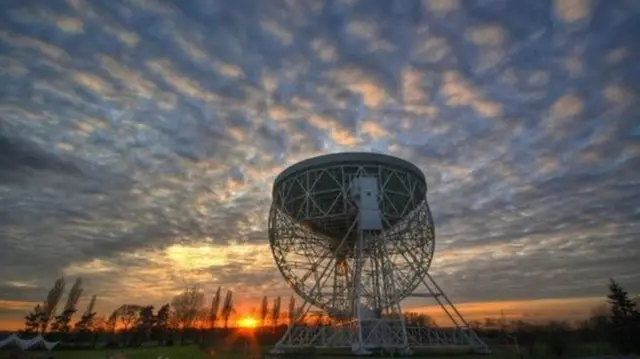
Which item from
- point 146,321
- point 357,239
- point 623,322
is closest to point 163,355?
point 357,239

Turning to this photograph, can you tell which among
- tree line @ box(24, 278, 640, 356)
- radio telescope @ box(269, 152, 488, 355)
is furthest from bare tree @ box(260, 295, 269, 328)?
radio telescope @ box(269, 152, 488, 355)

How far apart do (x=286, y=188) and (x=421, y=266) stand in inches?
398

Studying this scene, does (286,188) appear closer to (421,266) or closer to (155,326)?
(421,266)

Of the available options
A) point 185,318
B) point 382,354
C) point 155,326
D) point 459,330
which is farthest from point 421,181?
point 185,318

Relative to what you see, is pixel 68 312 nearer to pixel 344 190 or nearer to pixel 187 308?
pixel 187 308

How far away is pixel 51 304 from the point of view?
63.4 metres

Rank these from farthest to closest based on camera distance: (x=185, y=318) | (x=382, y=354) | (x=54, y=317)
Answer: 1. (x=185, y=318)
2. (x=54, y=317)
3. (x=382, y=354)

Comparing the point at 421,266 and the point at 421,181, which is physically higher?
the point at 421,181

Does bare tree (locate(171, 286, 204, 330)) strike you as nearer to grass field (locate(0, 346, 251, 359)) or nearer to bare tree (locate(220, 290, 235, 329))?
bare tree (locate(220, 290, 235, 329))

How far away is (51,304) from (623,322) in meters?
68.5

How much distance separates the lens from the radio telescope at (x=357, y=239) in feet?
86.2

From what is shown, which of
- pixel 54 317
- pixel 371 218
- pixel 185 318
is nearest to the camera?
pixel 371 218

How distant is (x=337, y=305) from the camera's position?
29562 millimetres

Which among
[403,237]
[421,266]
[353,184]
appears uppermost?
[353,184]
